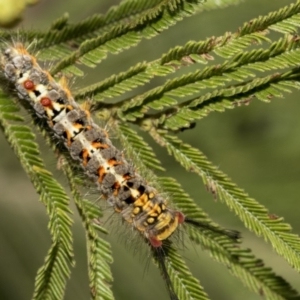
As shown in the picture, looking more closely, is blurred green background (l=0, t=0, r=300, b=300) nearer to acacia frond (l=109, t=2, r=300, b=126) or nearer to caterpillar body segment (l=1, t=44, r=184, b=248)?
caterpillar body segment (l=1, t=44, r=184, b=248)

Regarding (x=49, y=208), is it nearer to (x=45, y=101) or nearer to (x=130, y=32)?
(x=45, y=101)

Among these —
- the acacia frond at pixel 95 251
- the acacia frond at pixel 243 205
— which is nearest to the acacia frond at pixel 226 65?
the acacia frond at pixel 243 205

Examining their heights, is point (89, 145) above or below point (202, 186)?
above

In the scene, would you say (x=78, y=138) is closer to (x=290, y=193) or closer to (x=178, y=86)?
(x=178, y=86)

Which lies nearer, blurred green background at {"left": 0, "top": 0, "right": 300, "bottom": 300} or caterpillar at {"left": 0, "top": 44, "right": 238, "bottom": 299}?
caterpillar at {"left": 0, "top": 44, "right": 238, "bottom": 299}

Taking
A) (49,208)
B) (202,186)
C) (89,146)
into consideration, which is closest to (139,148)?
(89,146)

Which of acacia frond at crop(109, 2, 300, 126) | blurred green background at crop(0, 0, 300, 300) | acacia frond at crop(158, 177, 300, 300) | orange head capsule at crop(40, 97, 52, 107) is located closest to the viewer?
acacia frond at crop(109, 2, 300, 126)

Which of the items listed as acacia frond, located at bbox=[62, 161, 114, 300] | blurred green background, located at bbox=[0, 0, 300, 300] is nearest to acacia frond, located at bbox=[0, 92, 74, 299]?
acacia frond, located at bbox=[62, 161, 114, 300]

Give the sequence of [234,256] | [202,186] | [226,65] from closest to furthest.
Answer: [226,65]
[234,256]
[202,186]
